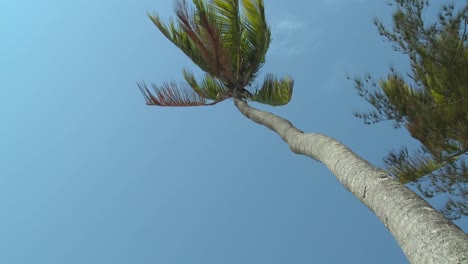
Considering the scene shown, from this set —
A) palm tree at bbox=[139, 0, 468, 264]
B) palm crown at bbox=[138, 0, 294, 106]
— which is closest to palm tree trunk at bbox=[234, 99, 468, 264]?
palm tree at bbox=[139, 0, 468, 264]

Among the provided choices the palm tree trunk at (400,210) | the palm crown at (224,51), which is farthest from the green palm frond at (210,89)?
the palm tree trunk at (400,210)

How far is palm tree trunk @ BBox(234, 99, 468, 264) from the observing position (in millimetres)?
2453

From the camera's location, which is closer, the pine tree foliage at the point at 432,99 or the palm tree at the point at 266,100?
the palm tree at the point at 266,100

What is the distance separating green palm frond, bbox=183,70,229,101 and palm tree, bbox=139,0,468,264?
2 centimetres

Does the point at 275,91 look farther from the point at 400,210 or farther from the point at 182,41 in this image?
the point at 400,210

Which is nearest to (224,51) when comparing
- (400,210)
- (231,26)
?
(231,26)

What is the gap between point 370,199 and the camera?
139 inches

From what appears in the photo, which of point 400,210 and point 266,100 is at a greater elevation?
point 266,100

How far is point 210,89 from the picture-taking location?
10.2 metres

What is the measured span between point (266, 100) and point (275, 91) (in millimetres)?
299

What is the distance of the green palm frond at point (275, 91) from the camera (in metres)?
9.98

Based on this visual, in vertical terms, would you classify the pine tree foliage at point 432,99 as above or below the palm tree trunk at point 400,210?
above

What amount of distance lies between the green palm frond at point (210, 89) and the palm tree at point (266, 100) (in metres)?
0.02

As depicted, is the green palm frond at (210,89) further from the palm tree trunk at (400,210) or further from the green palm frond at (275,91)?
the palm tree trunk at (400,210)
